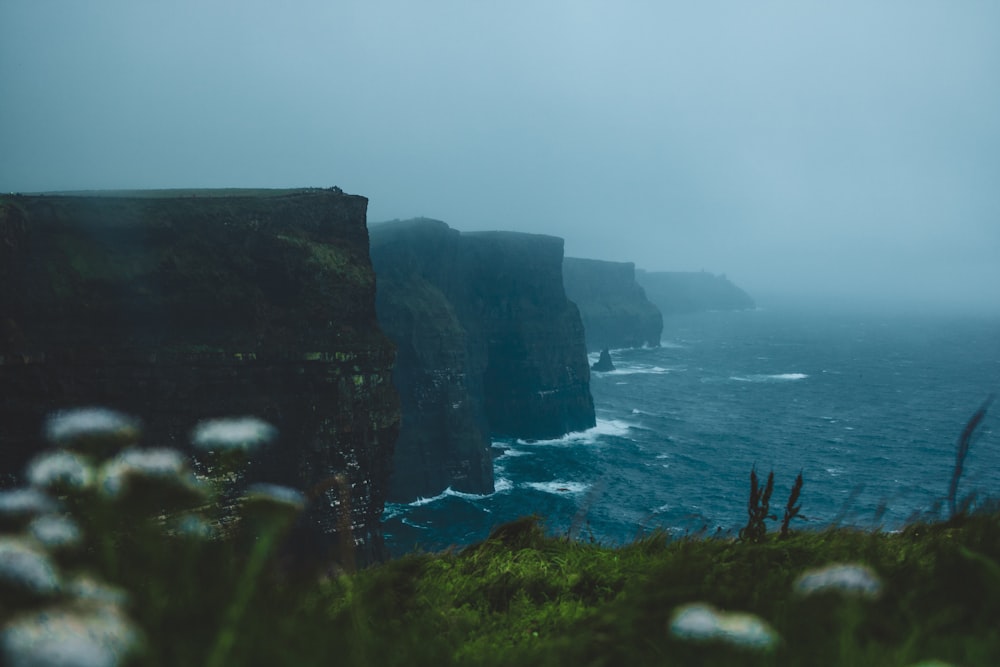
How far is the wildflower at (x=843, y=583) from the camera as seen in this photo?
328cm

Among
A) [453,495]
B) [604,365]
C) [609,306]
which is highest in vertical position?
[609,306]

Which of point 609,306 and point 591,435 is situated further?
point 609,306

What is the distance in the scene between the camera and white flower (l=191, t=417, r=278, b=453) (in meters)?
3.51

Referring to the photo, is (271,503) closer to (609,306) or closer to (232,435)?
(232,435)

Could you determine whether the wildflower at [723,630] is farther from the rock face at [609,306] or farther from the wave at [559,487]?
the rock face at [609,306]

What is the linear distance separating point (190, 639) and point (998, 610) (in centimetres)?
423

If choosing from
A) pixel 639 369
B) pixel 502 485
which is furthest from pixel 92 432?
pixel 639 369

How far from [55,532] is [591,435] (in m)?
68.1

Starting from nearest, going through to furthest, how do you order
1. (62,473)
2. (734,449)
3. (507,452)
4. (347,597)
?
(62,473)
(347,597)
(734,449)
(507,452)

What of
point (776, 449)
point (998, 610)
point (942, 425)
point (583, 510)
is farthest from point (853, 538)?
point (942, 425)

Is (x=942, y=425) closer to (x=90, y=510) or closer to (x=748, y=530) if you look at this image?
(x=748, y=530)

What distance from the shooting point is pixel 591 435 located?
6894cm

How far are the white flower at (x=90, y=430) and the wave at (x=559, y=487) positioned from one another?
4885cm

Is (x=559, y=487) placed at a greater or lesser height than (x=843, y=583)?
lesser
